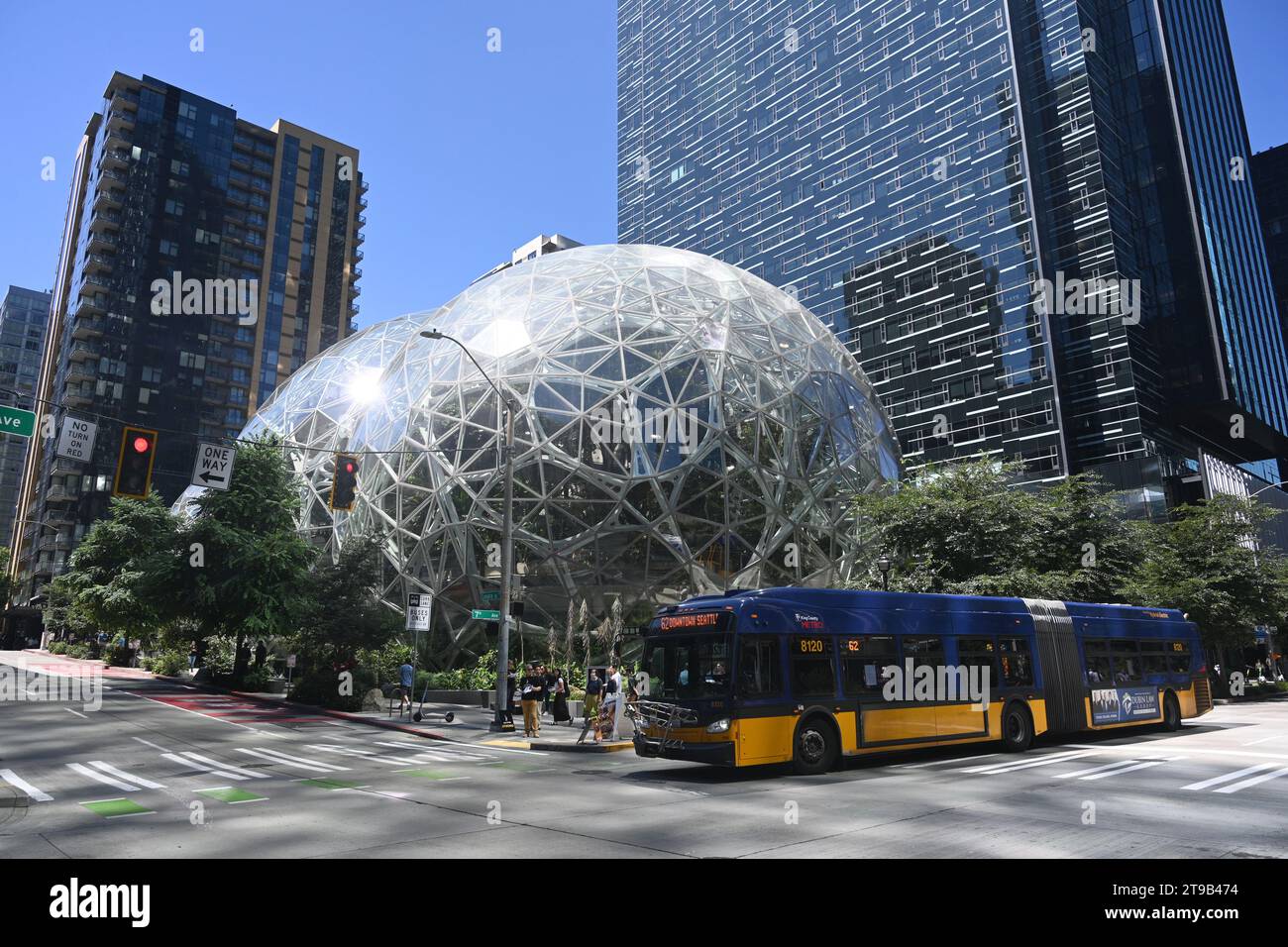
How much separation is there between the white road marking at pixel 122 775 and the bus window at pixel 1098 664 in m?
20.3

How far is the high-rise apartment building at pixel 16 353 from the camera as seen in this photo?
459 ft

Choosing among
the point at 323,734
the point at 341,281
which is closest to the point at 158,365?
the point at 341,281

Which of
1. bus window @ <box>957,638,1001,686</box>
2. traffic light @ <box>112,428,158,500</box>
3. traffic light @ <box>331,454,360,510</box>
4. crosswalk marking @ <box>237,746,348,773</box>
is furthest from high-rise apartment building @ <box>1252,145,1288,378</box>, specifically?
traffic light @ <box>112,428,158,500</box>

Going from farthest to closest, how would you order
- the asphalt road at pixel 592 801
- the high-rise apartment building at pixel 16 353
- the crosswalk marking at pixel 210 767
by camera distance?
the high-rise apartment building at pixel 16 353
the crosswalk marking at pixel 210 767
the asphalt road at pixel 592 801

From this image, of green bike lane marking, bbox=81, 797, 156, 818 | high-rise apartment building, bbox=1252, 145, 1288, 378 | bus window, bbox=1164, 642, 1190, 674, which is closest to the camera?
green bike lane marking, bbox=81, 797, 156, 818

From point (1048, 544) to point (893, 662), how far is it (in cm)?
2046

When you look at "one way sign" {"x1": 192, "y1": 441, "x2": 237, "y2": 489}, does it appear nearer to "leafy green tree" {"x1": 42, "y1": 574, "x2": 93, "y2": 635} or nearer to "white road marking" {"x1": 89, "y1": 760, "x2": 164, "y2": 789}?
"white road marking" {"x1": 89, "y1": 760, "x2": 164, "y2": 789}

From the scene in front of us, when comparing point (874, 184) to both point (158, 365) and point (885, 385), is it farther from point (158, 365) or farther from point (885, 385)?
point (158, 365)

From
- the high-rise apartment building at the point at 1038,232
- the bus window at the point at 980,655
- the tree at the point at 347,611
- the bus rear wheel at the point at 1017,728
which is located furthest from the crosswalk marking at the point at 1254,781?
the high-rise apartment building at the point at 1038,232

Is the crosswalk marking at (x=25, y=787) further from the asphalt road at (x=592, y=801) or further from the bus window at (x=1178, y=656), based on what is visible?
the bus window at (x=1178, y=656)

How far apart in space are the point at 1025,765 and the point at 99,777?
54.0 feet

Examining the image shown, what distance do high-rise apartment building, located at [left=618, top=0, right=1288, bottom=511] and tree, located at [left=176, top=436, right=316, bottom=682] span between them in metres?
50.1

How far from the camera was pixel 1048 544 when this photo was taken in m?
33.2

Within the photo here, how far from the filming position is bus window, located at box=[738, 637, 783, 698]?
46.4 feet
